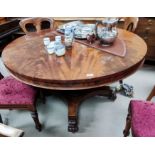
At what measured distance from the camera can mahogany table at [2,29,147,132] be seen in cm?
123

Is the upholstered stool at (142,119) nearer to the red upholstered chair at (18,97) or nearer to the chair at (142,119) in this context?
the chair at (142,119)

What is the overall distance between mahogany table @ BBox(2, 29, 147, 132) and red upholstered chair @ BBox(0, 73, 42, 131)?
0.24 metres

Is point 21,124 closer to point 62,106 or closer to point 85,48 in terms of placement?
point 62,106

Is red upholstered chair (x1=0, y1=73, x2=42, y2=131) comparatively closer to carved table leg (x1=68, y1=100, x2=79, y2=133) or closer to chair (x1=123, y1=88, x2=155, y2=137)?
carved table leg (x1=68, y1=100, x2=79, y2=133)

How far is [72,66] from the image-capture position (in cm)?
136

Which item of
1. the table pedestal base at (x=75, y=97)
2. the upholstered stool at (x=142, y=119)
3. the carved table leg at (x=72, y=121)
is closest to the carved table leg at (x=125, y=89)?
the table pedestal base at (x=75, y=97)

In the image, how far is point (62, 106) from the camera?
85.1 inches

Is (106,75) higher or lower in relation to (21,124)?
higher

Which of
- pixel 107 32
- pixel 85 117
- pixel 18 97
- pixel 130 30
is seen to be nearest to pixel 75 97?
pixel 85 117

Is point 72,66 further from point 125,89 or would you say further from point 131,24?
point 131,24

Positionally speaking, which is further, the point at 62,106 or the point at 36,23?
the point at 36,23

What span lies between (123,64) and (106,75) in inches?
7.6

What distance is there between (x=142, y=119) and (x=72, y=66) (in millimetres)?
610
